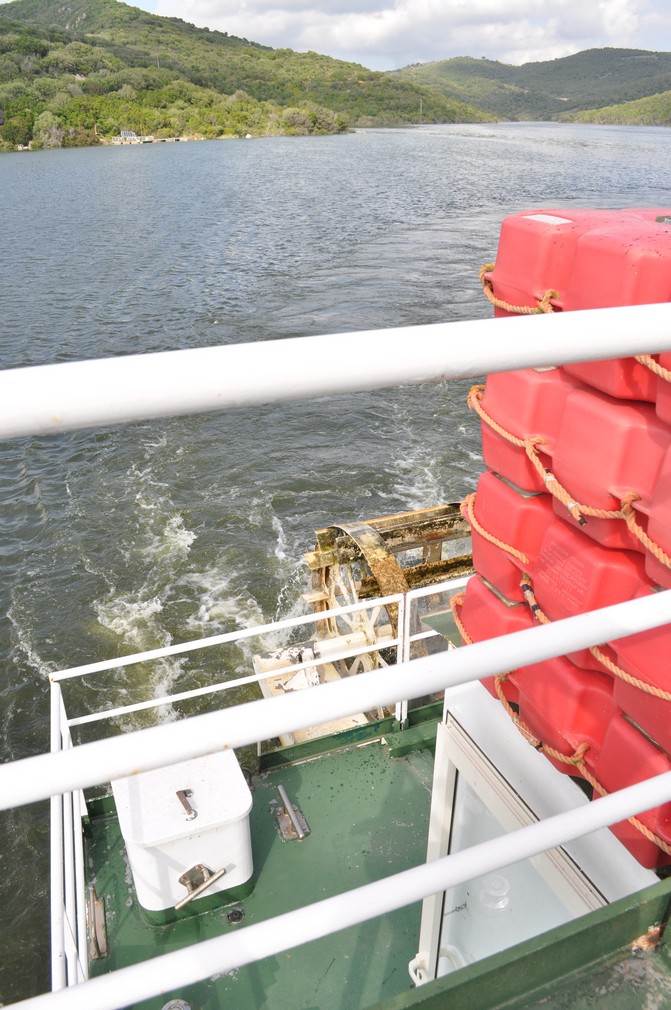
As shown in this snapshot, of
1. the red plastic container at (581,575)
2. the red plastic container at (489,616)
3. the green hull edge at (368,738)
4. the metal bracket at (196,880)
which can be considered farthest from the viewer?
the green hull edge at (368,738)

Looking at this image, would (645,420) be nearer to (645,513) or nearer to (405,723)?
(645,513)

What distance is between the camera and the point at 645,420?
1.94m

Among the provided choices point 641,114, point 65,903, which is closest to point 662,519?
point 65,903

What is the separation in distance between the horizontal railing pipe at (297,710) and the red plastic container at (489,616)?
69.9 inches

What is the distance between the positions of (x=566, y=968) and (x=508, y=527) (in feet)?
4.96

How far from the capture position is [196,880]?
3811 millimetres

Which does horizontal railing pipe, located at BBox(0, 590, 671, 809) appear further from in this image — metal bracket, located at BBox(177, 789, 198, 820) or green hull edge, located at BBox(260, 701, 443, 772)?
green hull edge, located at BBox(260, 701, 443, 772)

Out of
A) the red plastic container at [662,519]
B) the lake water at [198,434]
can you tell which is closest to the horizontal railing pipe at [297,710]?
the red plastic container at [662,519]

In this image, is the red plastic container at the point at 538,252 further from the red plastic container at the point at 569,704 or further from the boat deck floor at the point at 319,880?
the boat deck floor at the point at 319,880

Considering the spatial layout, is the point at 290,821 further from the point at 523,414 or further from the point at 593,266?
the point at 593,266

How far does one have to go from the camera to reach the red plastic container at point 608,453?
1.93 metres

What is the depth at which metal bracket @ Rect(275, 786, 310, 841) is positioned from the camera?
444 cm

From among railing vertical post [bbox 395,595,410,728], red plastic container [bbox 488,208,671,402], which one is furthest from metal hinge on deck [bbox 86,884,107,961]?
red plastic container [bbox 488,208,671,402]

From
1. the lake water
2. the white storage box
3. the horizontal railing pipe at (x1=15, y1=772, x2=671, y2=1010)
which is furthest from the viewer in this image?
the lake water
